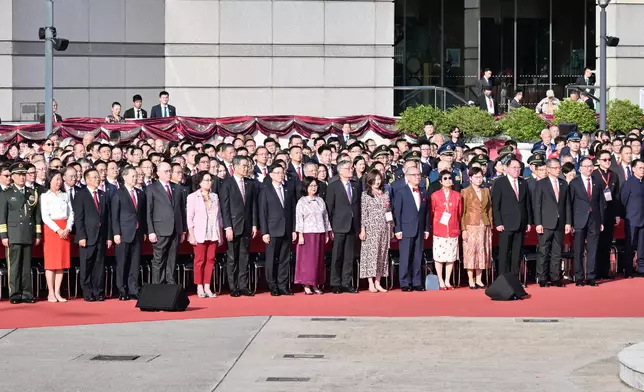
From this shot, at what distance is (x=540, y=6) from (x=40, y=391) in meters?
35.7

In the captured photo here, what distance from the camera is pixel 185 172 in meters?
21.7

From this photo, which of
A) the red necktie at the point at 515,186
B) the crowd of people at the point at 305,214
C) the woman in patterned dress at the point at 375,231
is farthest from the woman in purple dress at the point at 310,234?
the red necktie at the point at 515,186

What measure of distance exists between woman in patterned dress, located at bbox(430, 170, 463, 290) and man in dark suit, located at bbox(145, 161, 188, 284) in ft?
12.7

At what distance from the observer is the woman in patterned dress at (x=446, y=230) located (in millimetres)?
21594

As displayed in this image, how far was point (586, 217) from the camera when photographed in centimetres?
2219

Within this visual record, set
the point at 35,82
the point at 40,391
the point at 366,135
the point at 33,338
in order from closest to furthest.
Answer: the point at 40,391, the point at 33,338, the point at 366,135, the point at 35,82

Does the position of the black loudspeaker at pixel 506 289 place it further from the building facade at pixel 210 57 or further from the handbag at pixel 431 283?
the building facade at pixel 210 57

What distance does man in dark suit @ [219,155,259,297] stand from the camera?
20.7m

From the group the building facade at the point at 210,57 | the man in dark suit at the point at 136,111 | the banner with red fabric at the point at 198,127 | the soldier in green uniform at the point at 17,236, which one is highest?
the building facade at the point at 210,57

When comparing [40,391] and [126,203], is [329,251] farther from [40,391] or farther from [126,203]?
[40,391]

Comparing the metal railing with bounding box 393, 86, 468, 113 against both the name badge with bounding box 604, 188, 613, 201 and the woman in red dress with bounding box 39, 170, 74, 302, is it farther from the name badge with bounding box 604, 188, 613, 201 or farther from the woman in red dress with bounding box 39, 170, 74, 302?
the woman in red dress with bounding box 39, 170, 74, 302

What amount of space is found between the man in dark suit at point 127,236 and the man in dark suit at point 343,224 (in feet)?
9.19

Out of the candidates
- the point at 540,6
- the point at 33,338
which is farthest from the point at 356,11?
the point at 33,338

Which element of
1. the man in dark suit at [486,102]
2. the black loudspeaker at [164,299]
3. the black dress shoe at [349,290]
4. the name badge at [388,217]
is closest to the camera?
the black loudspeaker at [164,299]
